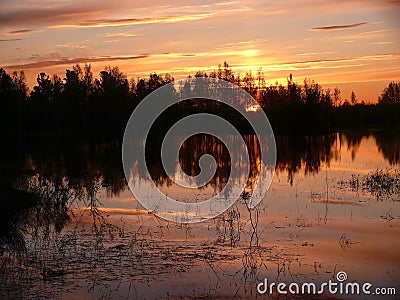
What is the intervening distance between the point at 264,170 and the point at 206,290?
66.4 feet

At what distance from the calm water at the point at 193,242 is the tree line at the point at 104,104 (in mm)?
53262

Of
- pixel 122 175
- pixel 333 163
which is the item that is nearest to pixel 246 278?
pixel 122 175

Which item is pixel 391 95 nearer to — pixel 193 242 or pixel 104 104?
pixel 104 104

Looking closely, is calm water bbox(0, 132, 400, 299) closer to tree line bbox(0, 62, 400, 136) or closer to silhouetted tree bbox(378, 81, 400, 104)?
tree line bbox(0, 62, 400, 136)

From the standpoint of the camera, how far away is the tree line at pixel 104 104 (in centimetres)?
8031

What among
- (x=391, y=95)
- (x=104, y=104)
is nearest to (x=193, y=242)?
(x=104, y=104)

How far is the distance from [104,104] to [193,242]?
7406cm

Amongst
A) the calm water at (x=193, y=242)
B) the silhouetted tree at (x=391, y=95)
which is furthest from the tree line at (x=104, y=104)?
the calm water at (x=193, y=242)

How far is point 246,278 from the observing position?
443 inches

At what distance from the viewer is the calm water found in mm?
10953

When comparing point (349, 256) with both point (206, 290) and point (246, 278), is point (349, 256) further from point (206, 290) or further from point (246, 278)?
point (206, 290)

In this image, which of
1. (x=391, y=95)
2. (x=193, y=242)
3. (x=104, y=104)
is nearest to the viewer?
(x=193, y=242)

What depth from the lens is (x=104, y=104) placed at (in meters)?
86.4

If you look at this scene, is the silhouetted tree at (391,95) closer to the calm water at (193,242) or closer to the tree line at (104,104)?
the tree line at (104,104)
